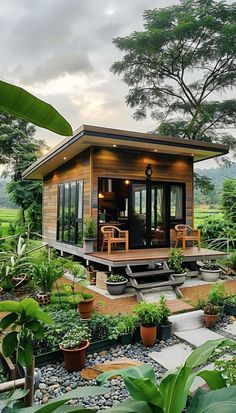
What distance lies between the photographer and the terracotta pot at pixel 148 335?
3.86 meters

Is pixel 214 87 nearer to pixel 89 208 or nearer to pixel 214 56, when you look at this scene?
pixel 214 56

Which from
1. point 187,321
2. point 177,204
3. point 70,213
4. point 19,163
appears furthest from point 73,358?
point 19,163

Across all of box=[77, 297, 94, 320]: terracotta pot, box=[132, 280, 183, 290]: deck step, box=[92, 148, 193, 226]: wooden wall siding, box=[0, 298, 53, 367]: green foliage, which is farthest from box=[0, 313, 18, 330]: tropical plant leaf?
box=[92, 148, 193, 226]: wooden wall siding

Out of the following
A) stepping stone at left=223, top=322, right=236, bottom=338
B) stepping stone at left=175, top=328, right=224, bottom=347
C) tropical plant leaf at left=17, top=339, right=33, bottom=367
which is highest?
tropical plant leaf at left=17, top=339, right=33, bottom=367

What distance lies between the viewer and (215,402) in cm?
120

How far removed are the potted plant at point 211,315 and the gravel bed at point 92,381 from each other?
0.70 metres

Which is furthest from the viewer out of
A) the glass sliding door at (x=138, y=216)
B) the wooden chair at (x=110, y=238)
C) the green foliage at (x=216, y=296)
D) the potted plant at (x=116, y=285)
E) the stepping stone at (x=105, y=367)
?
the glass sliding door at (x=138, y=216)

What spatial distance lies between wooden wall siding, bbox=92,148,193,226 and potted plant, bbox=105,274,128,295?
212 cm

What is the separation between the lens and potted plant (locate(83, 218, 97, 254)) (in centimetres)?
750

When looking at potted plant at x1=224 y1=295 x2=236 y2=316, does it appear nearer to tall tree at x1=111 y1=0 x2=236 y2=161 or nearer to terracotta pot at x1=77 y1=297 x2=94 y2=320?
terracotta pot at x1=77 y1=297 x2=94 y2=320

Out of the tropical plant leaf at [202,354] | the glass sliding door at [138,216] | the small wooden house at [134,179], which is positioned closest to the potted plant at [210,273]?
the small wooden house at [134,179]

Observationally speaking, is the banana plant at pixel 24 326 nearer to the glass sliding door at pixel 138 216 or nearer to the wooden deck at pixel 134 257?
the wooden deck at pixel 134 257

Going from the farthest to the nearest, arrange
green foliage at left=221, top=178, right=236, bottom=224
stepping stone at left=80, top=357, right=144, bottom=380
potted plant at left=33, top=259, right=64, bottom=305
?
potted plant at left=33, top=259, right=64, bottom=305
stepping stone at left=80, top=357, right=144, bottom=380
green foliage at left=221, top=178, right=236, bottom=224

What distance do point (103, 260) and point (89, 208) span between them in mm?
1684
